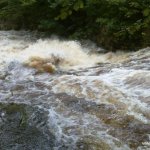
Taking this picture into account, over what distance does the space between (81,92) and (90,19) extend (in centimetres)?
407

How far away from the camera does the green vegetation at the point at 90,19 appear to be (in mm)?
8938

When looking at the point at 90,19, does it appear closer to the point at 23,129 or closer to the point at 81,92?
the point at 81,92

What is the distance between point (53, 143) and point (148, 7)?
4823 millimetres

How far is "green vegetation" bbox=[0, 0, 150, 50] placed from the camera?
8938mm

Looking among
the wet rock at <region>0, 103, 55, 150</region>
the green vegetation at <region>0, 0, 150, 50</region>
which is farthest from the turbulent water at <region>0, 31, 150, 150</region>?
the green vegetation at <region>0, 0, 150, 50</region>

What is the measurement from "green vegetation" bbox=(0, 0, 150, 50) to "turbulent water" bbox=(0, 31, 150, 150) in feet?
1.28

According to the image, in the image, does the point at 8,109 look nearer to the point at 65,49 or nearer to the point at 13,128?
the point at 13,128

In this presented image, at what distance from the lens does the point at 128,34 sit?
891cm

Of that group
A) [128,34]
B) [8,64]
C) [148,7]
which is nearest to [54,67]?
[8,64]

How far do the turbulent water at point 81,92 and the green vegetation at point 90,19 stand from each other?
39cm

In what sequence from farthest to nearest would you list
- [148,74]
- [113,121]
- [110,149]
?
[148,74] < [113,121] < [110,149]

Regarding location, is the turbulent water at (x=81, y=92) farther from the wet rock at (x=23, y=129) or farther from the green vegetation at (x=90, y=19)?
the green vegetation at (x=90, y=19)

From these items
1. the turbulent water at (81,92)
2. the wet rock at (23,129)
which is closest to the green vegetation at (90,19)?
the turbulent water at (81,92)

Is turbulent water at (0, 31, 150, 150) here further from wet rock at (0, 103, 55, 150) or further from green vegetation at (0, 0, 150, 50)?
green vegetation at (0, 0, 150, 50)
